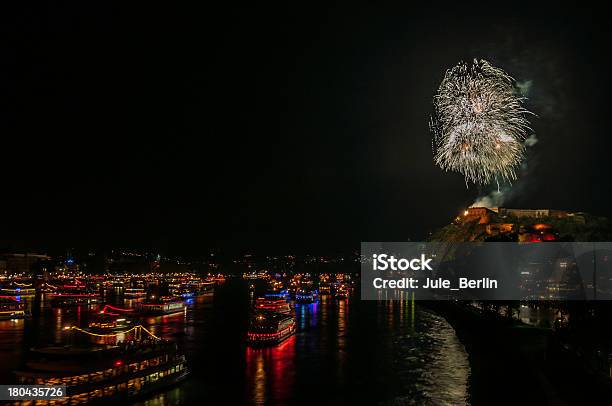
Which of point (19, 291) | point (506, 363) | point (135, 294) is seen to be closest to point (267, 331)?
point (506, 363)

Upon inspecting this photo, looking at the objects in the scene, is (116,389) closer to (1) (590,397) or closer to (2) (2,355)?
(2) (2,355)

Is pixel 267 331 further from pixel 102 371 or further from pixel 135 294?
pixel 135 294

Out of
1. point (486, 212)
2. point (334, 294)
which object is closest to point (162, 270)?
point (334, 294)

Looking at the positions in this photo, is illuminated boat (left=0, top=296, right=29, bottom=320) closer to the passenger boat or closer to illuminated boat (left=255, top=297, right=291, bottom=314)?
illuminated boat (left=255, top=297, right=291, bottom=314)

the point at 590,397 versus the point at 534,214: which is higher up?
the point at 534,214

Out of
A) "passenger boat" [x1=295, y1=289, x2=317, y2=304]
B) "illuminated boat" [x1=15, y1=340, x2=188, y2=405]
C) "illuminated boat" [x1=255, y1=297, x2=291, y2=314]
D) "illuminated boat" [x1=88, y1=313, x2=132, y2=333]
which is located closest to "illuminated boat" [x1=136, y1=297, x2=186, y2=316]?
"illuminated boat" [x1=255, y1=297, x2=291, y2=314]

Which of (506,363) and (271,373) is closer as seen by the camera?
(271,373)

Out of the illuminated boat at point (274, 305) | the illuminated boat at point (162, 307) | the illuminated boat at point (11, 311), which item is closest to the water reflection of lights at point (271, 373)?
the illuminated boat at point (274, 305)

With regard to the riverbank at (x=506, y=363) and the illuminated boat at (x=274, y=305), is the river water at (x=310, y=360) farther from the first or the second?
the illuminated boat at (x=274, y=305)
